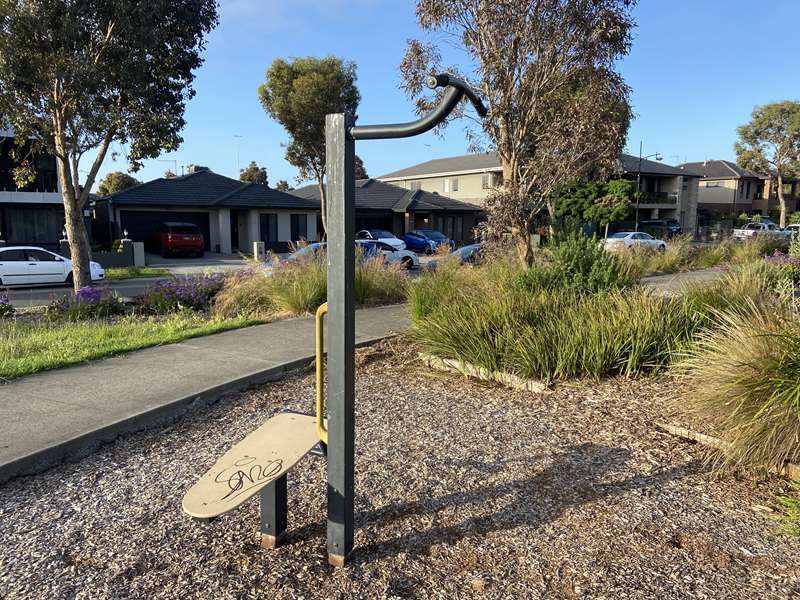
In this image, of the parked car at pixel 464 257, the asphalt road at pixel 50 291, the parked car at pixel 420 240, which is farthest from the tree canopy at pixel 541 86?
the parked car at pixel 420 240

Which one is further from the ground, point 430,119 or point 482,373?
point 430,119

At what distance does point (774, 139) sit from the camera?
55.4m

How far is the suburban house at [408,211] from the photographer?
40.2 metres

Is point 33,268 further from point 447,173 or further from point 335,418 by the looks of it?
point 447,173

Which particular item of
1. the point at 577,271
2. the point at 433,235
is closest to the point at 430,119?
the point at 577,271

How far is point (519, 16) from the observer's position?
9.40 meters

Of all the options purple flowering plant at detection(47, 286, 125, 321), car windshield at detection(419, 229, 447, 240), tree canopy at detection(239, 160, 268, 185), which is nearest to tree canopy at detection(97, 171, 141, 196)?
tree canopy at detection(239, 160, 268, 185)

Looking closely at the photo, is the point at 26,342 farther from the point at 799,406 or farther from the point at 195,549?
the point at 799,406

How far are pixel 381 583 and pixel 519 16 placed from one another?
8821mm

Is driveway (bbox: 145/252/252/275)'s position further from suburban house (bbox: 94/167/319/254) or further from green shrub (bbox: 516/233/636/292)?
green shrub (bbox: 516/233/636/292)

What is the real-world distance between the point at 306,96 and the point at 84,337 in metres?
23.9

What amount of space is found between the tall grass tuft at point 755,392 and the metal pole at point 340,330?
104 inches

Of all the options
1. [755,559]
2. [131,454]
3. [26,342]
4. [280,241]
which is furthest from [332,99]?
[755,559]

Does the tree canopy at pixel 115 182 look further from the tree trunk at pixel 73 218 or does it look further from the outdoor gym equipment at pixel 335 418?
the outdoor gym equipment at pixel 335 418
